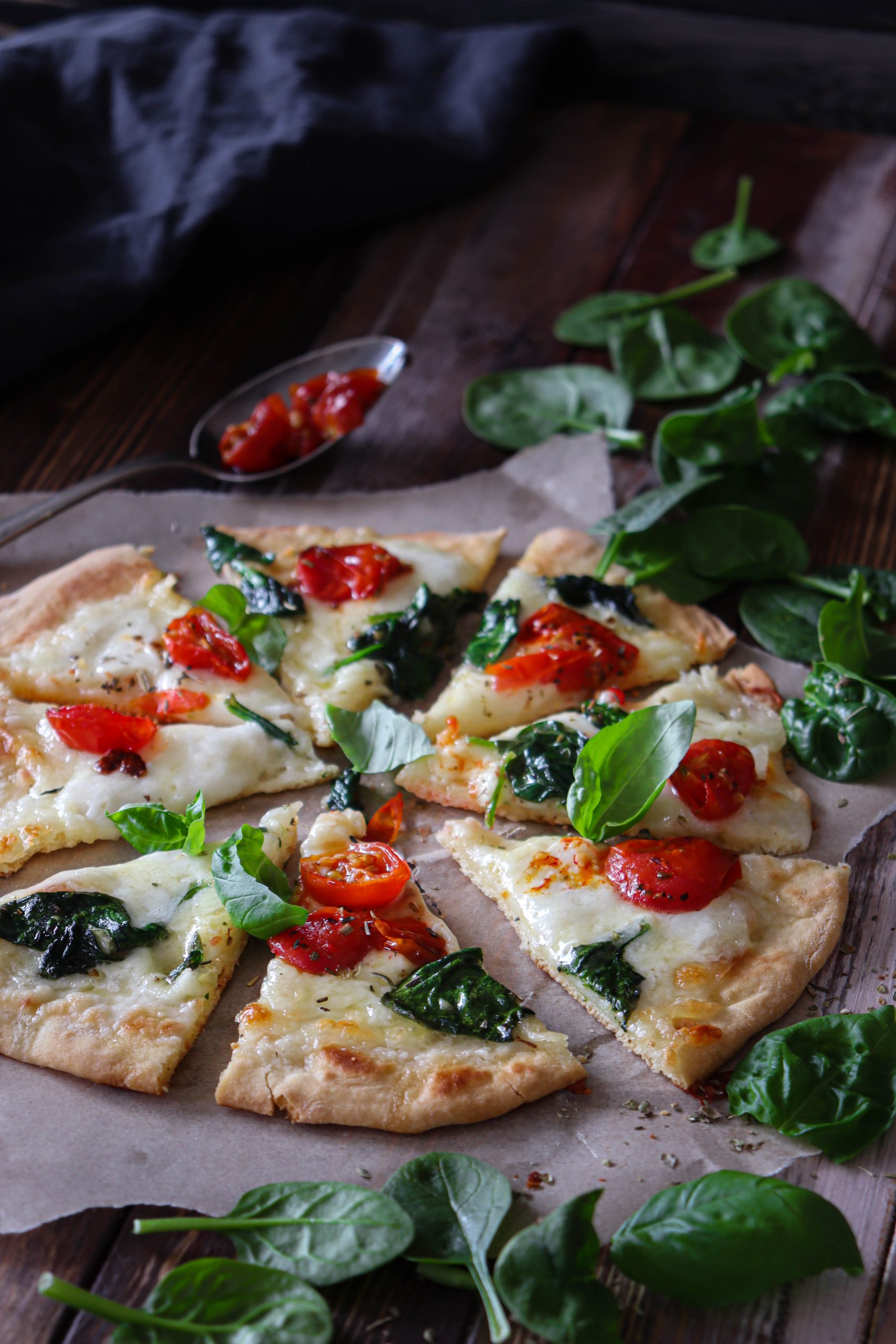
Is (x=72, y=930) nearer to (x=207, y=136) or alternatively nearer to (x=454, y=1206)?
(x=454, y=1206)

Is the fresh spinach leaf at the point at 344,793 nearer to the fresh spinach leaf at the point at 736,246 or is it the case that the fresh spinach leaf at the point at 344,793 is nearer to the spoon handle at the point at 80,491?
the spoon handle at the point at 80,491

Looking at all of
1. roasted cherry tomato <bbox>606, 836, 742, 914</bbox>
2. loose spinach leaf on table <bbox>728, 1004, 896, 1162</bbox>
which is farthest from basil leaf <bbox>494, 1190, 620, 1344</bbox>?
roasted cherry tomato <bbox>606, 836, 742, 914</bbox>

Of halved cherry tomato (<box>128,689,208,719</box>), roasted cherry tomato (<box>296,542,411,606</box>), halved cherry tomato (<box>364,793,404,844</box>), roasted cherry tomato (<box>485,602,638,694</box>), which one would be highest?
halved cherry tomato (<box>128,689,208,719</box>)

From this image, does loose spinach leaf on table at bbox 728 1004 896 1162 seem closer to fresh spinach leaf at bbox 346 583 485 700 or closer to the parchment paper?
the parchment paper

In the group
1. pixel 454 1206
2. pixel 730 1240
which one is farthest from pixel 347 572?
pixel 730 1240

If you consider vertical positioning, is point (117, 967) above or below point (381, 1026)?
above

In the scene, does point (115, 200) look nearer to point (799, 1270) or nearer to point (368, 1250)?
point (368, 1250)

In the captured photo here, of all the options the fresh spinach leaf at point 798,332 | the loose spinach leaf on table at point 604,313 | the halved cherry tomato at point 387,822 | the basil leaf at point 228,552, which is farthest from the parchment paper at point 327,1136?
the loose spinach leaf on table at point 604,313
